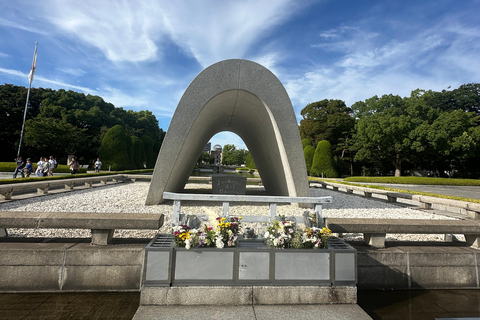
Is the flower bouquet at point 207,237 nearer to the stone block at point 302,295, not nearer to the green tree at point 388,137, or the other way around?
the stone block at point 302,295

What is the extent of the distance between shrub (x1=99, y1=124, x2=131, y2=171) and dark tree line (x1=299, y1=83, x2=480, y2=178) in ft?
92.7

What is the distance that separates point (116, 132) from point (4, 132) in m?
16.1

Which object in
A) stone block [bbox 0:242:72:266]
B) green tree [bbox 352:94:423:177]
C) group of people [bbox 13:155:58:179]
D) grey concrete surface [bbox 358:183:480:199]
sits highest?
green tree [bbox 352:94:423:177]

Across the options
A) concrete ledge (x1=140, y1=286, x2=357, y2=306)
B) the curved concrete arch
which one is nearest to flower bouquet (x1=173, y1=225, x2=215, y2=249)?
concrete ledge (x1=140, y1=286, x2=357, y2=306)

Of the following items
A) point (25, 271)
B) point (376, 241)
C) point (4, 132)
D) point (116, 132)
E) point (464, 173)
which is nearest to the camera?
point (25, 271)

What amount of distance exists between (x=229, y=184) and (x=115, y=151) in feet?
74.9

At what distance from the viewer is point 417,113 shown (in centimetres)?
3556

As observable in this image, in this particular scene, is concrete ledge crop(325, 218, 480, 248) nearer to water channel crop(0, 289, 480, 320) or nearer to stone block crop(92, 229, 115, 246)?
water channel crop(0, 289, 480, 320)

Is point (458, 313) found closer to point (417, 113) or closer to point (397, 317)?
point (397, 317)

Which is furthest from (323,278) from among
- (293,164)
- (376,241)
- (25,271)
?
(293,164)

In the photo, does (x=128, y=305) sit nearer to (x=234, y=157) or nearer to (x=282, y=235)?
(x=282, y=235)

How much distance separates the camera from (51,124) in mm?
29234

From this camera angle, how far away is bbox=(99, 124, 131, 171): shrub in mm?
28156

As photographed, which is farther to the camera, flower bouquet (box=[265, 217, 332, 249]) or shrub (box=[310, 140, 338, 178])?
shrub (box=[310, 140, 338, 178])
